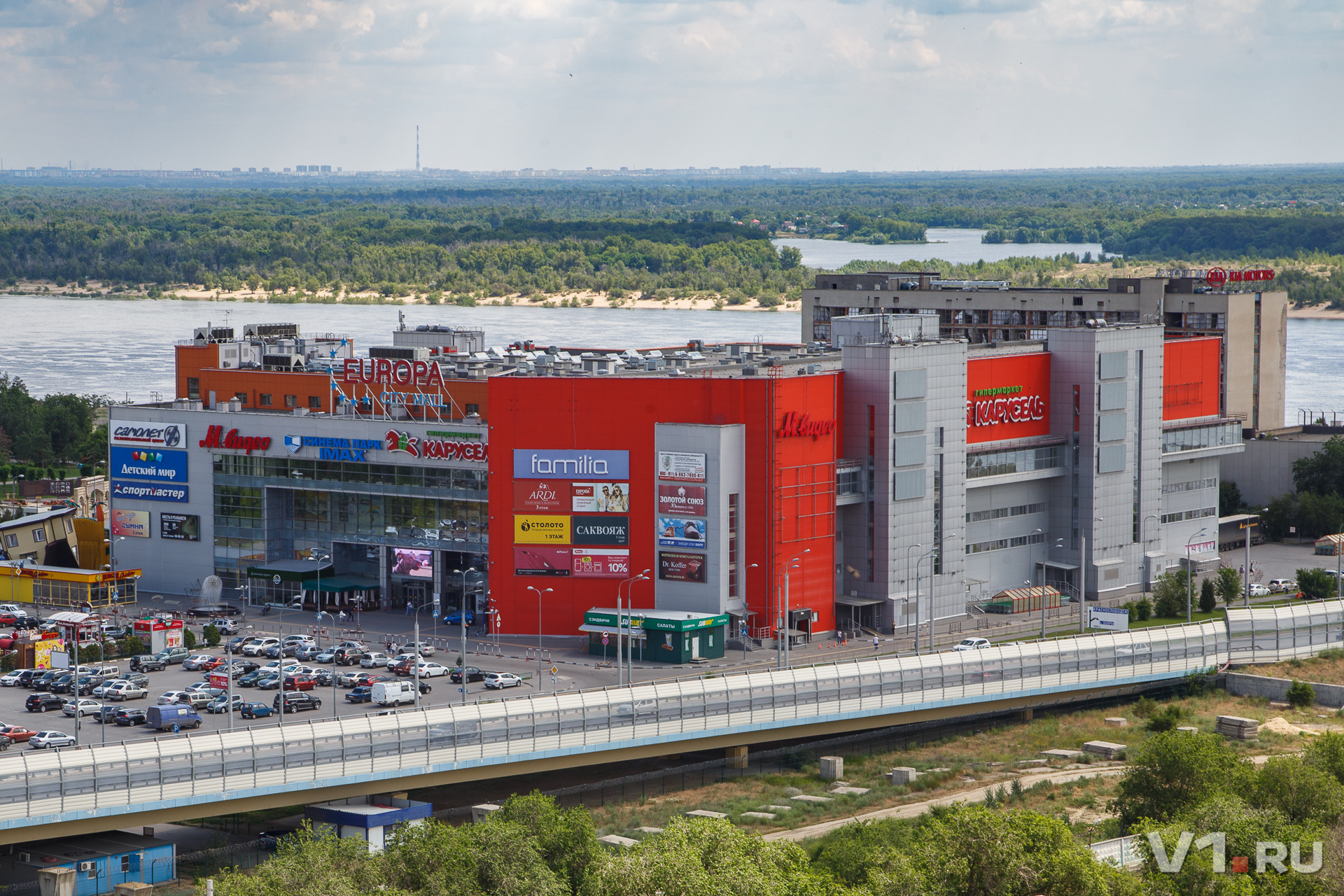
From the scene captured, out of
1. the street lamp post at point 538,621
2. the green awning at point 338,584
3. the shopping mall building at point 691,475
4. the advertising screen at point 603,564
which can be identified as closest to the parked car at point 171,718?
the street lamp post at point 538,621

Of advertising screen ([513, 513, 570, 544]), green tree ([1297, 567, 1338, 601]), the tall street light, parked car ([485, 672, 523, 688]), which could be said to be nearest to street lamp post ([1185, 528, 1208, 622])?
green tree ([1297, 567, 1338, 601])

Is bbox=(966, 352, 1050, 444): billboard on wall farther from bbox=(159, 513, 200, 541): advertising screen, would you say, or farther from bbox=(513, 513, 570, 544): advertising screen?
bbox=(159, 513, 200, 541): advertising screen

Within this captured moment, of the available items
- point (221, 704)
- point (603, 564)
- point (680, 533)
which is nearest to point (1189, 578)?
point (680, 533)

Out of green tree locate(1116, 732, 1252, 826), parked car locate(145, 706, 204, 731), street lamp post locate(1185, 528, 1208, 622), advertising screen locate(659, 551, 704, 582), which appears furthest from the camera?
street lamp post locate(1185, 528, 1208, 622)

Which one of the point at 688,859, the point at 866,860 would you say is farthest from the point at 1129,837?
the point at 688,859

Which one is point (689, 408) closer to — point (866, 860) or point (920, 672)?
point (920, 672)

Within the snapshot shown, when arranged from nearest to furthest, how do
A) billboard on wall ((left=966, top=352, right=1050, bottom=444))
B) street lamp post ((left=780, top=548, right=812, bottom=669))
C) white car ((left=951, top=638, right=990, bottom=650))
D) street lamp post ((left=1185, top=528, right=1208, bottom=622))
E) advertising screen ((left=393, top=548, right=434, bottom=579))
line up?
street lamp post ((left=780, top=548, right=812, bottom=669)) → white car ((left=951, top=638, right=990, bottom=650)) → street lamp post ((left=1185, top=528, right=1208, bottom=622)) → advertising screen ((left=393, top=548, right=434, bottom=579)) → billboard on wall ((left=966, top=352, right=1050, bottom=444))

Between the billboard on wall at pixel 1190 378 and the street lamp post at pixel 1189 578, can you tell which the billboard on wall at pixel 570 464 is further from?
the billboard on wall at pixel 1190 378
